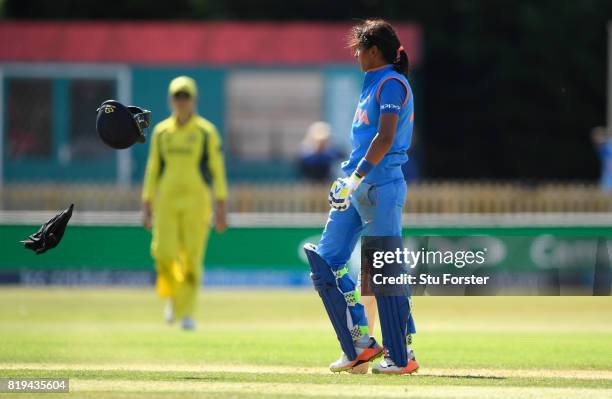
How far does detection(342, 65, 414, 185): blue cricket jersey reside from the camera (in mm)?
9094

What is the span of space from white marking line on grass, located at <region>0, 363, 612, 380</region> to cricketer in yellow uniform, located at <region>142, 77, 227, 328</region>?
4215 millimetres

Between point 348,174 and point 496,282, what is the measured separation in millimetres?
1226

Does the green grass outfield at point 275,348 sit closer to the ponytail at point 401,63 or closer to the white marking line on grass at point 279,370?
the white marking line on grass at point 279,370

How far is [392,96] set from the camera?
906 cm

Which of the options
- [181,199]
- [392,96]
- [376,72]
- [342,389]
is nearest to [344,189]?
[392,96]

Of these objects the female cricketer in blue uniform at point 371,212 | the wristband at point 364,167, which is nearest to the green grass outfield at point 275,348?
the female cricketer in blue uniform at point 371,212

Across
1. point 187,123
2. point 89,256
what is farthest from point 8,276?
point 187,123

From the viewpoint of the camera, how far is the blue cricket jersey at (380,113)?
909 centimetres

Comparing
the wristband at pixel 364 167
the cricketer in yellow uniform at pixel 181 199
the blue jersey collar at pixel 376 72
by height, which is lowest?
the cricketer in yellow uniform at pixel 181 199

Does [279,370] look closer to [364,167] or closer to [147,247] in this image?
[364,167]

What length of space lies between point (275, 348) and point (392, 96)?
3.50 metres

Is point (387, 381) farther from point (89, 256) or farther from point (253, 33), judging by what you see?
point (253, 33)

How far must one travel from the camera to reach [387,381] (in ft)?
29.1

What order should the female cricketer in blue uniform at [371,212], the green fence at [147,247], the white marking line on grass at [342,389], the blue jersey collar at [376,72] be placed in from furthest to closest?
the green fence at [147,247], the blue jersey collar at [376,72], the female cricketer in blue uniform at [371,212], the white marking line on grass at [342,389]
